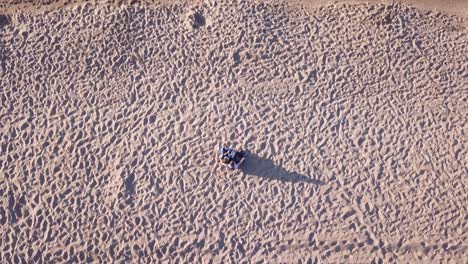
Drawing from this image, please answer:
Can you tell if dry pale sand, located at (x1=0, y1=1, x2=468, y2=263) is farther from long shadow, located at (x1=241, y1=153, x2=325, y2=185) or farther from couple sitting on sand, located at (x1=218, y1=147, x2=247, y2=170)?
couple sitting on sand, located at (x1=218, y1=147, x2=247, y2=170)

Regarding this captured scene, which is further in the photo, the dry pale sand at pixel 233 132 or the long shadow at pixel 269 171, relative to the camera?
the long shadow at pixel 269 171

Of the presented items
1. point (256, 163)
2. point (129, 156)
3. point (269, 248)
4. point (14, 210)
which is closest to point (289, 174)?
point (256, 163)

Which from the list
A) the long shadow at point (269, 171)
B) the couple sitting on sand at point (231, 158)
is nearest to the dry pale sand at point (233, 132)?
the long shadow at point (269, 171)

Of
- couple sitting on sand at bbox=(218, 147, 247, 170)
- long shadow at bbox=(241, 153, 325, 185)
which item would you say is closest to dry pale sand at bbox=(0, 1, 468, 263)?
long shadow at bbox=(241, 153, 325, 185)

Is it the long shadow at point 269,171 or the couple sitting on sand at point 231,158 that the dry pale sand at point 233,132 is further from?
the couple sitting on sand at point 231,158

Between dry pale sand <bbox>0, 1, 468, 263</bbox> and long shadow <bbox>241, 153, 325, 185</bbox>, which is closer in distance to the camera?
dry pale sand <bbox>0, 1, 468, 263</bbox>
